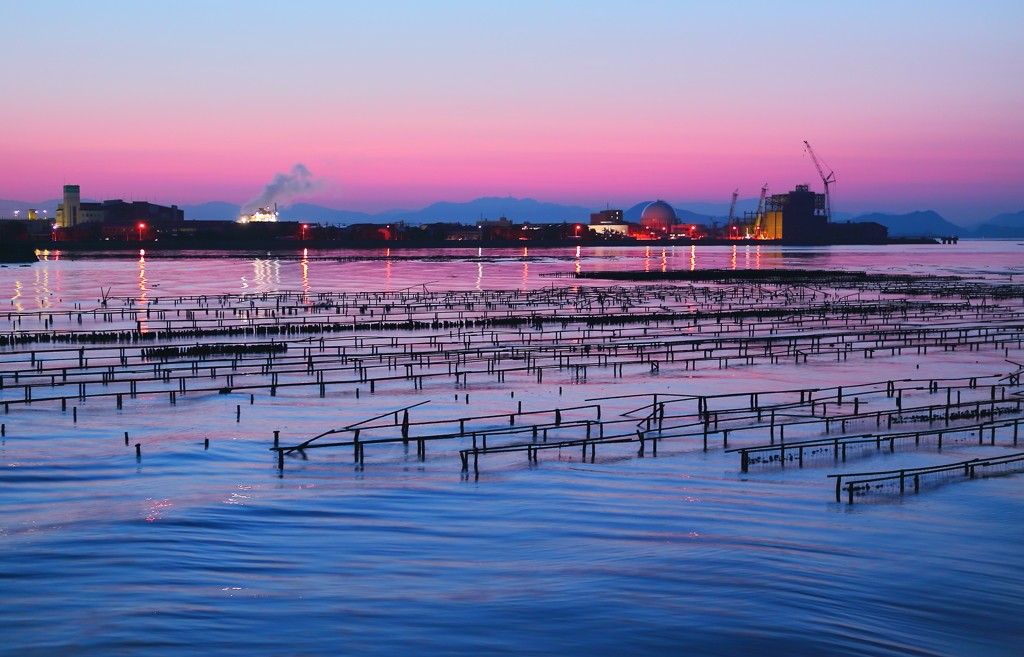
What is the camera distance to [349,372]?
25328mm

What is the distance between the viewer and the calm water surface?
8.81m

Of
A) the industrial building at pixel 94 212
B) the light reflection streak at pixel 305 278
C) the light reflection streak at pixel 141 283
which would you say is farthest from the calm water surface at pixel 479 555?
the industrial building at pixel 94 212

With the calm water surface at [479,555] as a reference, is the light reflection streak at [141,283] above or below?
above

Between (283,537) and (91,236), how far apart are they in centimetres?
15620

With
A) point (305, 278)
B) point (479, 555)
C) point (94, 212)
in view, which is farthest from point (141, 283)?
point (94, 212)

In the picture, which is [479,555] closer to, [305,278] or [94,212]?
[305,278]

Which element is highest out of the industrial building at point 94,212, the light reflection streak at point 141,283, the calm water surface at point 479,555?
the industrial building at point 94,212

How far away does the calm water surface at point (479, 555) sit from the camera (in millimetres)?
8812

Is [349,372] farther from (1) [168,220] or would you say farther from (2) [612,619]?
(1) [168,220]

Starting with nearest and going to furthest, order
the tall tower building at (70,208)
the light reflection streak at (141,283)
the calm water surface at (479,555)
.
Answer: the calm water surface at (479,555) → the light reflection streak at (141,283) → the tall tower building at (70,208)

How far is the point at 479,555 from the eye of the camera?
434 inches

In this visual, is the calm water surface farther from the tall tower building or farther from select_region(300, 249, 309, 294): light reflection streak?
the tall tower building

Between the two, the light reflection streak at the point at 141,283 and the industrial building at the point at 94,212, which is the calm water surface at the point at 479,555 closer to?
the light reflection streak at the point at 141,283

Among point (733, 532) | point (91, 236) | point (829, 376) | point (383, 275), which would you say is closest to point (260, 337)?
point (829, 376)
